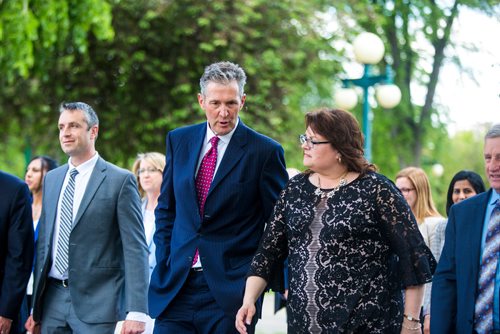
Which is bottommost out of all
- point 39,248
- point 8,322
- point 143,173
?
point 8,322

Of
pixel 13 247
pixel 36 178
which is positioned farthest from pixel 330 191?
pixel 36 178

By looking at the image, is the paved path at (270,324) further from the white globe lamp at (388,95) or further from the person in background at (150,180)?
the person in background at (150,180)

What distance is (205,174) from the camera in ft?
19.6

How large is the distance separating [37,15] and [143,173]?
257 inches

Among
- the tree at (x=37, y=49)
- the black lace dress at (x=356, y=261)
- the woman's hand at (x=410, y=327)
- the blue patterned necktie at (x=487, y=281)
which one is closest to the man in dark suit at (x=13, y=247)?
the black lace dress at (x=356, y=261)

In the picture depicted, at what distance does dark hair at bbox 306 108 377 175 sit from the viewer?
207 inches

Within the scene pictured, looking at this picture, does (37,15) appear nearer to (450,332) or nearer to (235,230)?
(235,230)

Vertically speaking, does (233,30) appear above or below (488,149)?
above

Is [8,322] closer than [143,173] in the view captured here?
Yes

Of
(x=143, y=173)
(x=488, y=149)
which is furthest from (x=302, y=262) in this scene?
(x=143, y=173)

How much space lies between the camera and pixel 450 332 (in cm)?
505

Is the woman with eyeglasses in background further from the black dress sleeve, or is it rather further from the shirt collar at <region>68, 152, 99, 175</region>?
the black dress sleeve

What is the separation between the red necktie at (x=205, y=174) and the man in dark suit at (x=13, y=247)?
1.44 metres

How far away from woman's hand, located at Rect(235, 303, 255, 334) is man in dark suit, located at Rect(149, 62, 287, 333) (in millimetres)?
319
